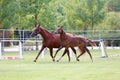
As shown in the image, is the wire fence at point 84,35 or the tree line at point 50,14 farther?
the tree line at point 50,14

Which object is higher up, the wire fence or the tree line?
the tree line

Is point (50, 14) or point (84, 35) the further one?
point (50, 14)

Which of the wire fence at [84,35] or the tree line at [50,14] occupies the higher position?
the tree line at [50,14]

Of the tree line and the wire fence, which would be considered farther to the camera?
the tree line

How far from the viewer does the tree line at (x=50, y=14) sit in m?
42.4

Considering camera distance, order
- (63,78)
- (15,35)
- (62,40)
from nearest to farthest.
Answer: (63,78) → (62,40) → (15,35)

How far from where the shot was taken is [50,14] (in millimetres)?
47844

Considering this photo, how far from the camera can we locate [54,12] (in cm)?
4925

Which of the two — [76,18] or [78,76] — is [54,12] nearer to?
[76,18]

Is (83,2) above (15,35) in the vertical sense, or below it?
above

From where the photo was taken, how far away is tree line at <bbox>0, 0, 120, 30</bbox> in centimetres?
4241

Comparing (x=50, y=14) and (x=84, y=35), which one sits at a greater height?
(x=50, y=14)

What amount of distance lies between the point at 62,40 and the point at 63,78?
33.6 feet

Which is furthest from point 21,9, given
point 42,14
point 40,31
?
point 40,31
